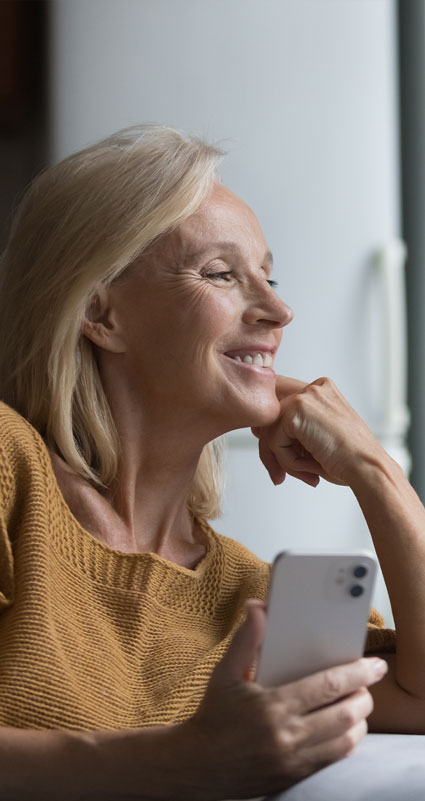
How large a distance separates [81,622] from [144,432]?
28 cm

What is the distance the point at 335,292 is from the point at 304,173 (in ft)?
0.94

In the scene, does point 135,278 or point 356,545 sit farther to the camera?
point 356,545

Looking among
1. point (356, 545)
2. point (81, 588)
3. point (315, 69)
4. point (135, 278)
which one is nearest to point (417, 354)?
point (356, 545)

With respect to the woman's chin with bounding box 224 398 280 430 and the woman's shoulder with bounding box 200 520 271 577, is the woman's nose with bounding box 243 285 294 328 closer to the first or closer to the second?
the woman's chin with bounding box 224 398 280 430

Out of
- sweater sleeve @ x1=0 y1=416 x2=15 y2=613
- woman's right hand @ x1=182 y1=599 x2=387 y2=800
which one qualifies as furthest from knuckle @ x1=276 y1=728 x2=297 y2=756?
sweater sleeve @ x1=0 y1=416 x2=15 y2=613

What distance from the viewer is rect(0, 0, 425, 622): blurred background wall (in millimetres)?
2287

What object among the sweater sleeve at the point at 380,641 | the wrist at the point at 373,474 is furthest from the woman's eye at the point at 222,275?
the sweater sleeve at the point at 380,641

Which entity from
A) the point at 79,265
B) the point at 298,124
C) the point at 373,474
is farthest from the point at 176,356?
the point at 298,124

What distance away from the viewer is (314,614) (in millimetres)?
819

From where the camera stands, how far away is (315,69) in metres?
2.30

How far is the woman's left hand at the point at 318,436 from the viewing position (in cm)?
127

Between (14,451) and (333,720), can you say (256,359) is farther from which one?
(333,720)

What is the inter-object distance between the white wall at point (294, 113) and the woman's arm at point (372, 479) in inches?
35.9

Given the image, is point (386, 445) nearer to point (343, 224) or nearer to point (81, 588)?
point (343, 224)
